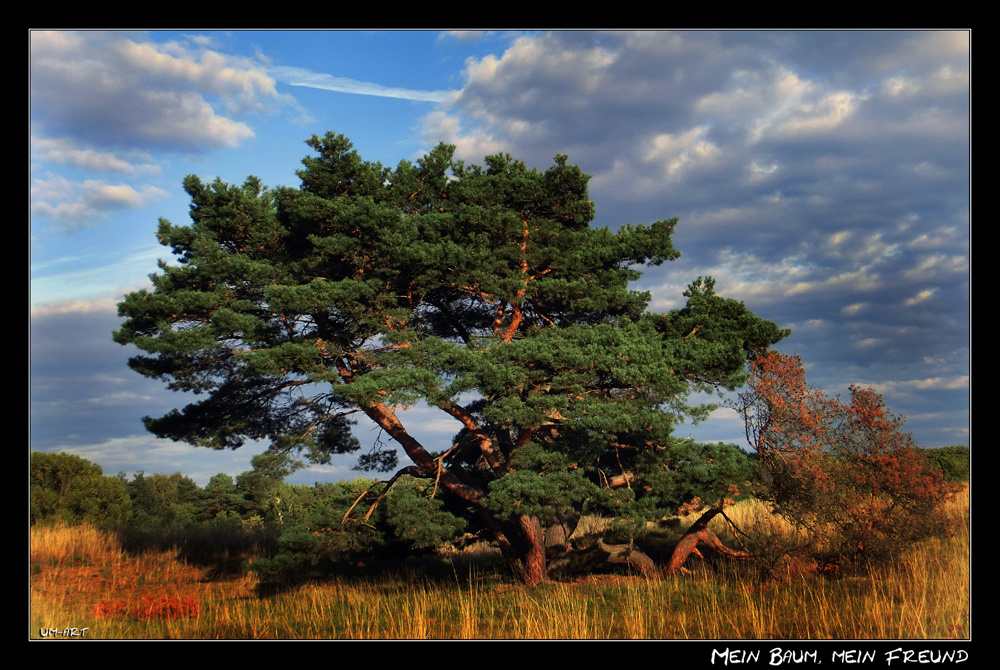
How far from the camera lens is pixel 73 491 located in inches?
1373

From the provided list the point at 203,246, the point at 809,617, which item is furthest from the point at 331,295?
the point at 809,617

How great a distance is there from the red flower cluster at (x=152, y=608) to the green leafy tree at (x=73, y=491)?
20.8 metres

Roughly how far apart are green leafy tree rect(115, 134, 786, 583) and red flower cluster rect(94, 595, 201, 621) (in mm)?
4317

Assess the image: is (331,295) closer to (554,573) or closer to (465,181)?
(465,181)

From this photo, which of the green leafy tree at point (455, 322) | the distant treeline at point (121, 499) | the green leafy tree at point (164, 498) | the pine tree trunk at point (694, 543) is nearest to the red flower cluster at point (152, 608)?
the green leafy tree at point (455, 322)

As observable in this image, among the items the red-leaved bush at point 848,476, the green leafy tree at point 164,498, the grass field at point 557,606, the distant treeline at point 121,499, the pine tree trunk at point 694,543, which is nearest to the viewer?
the grass field at point 557,606

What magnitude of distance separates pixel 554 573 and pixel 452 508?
3627 mm

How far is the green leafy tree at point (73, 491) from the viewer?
33469 mm

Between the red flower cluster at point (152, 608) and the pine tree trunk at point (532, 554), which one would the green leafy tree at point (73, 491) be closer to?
the red flower cluster at point (152, 608)

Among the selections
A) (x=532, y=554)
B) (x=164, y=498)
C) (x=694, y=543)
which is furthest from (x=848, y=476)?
(x=164, y=498)

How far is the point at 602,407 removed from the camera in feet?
47.0

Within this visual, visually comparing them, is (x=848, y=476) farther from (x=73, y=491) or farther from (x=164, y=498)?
(x=164, y=498)

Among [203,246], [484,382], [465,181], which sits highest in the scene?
[465,181]

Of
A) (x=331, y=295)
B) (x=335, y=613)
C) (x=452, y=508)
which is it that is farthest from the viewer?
(x=452, y=508)
